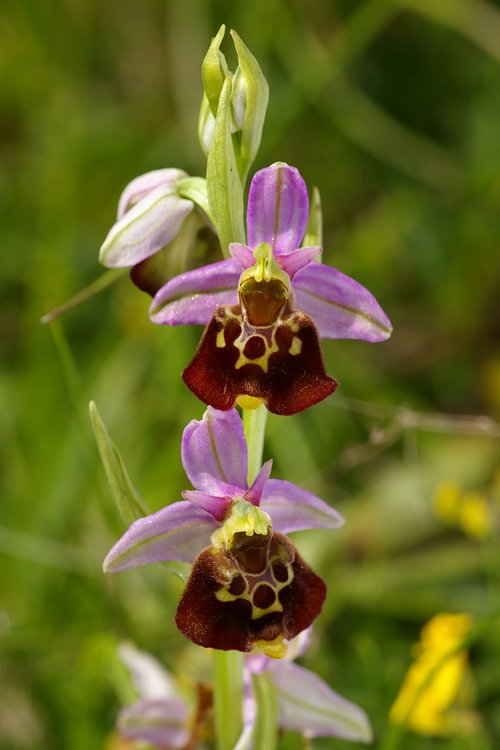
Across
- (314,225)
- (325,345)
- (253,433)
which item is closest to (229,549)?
(253,433)

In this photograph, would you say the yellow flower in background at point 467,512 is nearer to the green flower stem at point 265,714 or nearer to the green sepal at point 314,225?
the green flower stem at point 265,714

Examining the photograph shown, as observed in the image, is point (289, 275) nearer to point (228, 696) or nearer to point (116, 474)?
point (116, 474)

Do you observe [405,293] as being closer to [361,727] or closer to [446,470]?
[446,470]

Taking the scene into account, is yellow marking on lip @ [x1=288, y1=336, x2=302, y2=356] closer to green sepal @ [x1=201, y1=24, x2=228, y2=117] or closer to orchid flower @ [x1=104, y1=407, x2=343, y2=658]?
orchid flower @ [x1=104, y1=407, x2=343, y2=658]

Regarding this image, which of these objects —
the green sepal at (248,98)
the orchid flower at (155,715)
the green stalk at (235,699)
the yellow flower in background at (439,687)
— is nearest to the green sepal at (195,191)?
the green sepal at (248,98)

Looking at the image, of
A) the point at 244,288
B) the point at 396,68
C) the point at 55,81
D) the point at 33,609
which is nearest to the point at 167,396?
the point at 33,609

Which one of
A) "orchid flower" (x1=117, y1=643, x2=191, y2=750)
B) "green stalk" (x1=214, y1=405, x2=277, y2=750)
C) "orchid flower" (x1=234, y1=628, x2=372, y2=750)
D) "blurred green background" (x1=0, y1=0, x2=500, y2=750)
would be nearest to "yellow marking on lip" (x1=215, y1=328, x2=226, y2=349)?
"green stalk" (x1=214, y1=405, x2=277, y2=750)
